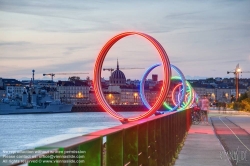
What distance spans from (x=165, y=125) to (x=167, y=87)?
2414mm

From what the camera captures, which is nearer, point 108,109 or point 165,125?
point 165,125

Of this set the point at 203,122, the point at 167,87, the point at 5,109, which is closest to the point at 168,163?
the point at 167,87

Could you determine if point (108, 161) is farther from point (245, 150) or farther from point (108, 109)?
point (245, 150)

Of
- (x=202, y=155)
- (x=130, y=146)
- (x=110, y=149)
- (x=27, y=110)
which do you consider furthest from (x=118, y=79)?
(x=110, y=149)

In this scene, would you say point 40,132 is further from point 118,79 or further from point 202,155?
point 118,79

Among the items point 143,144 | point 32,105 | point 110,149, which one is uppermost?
point 110,149

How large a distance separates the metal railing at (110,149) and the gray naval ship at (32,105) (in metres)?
149

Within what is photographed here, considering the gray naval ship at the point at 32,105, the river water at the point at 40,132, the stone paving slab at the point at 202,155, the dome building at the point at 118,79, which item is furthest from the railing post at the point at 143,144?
the gray naval ship at the point at 32,105

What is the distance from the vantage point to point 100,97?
47.4 feet

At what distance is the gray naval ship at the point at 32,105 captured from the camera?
157 m

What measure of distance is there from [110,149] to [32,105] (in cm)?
16019

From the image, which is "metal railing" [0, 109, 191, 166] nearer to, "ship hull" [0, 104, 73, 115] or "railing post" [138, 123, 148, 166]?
"railing post" [138, 123, 148, 166]

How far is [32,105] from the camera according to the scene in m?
164

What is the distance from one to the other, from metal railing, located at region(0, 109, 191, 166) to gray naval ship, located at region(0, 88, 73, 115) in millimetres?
148556
